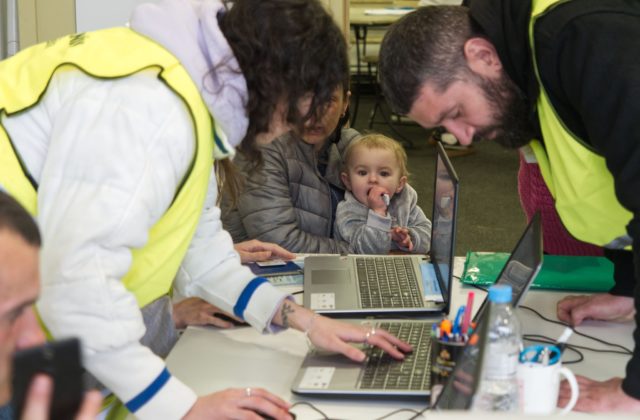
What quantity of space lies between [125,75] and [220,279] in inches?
23.3

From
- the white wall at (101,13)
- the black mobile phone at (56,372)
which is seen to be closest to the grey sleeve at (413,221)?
the white wall at (101,13)

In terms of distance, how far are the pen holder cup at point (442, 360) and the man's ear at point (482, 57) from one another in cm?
54

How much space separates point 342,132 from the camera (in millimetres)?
2863

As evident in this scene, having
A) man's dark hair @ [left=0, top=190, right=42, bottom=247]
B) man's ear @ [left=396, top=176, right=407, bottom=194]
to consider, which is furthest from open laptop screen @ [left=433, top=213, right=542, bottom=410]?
man's ear @ [left=396, top=176, right=407, bottom=194]

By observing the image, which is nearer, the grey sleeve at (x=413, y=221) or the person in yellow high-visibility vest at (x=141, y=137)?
the person in yellow high-visibility vest at (x=141, y=137)

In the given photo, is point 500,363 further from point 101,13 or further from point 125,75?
point 101,13

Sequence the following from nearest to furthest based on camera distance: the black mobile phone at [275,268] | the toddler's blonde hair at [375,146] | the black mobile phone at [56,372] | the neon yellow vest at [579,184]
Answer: the black mobile phone at [56,372]
the neon yellow vest at [579,184]
the black mobile phone at [275,268]
the toddler's blonde hair at [375,146]

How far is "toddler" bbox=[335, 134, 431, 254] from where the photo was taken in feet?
8.52

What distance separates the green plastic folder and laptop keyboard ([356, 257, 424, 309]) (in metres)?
0.14

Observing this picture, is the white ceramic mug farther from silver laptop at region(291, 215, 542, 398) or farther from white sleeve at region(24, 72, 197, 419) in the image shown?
white sleeve at region(24, 72, 197, 419)

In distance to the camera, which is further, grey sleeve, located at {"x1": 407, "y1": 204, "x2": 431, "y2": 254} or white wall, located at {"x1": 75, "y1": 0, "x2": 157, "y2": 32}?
white wall, located at {"x1": 75, "y1": 0, "x2": 157, "y2": 32}

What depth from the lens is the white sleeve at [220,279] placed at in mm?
1771

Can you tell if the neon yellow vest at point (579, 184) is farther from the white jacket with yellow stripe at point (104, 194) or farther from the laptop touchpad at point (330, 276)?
the white jacket with yellow stripe at point (104, 194)

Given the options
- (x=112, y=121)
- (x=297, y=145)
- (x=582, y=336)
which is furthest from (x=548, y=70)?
(x=297, y=145)
